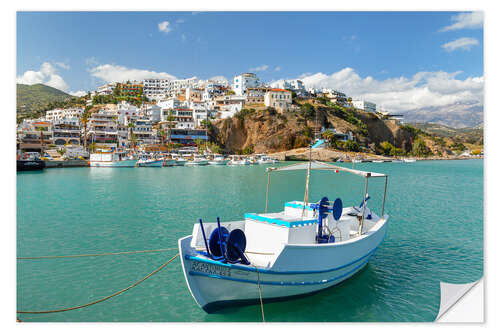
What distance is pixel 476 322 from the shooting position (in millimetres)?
4484

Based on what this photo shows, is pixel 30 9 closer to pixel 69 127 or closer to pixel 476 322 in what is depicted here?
pixel 476 322

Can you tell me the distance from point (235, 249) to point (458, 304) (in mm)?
3778

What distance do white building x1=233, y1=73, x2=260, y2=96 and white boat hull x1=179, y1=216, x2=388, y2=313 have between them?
73376mm

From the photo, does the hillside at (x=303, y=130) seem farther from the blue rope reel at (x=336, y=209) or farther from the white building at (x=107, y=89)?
the blue rope reel at (x=336, y=209)

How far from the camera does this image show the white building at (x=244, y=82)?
252ft

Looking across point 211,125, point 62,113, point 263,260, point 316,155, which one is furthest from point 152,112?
point 263,260

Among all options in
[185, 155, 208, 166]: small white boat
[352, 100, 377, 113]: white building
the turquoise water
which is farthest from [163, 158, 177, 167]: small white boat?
[352, 100, 377, 113]: white building

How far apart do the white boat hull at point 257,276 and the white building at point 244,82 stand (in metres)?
73.4

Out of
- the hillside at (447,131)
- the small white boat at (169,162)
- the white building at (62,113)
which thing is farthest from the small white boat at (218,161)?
the hillside at (447,131)

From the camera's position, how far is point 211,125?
62750 millimetres

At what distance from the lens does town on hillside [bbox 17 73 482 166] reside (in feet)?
178

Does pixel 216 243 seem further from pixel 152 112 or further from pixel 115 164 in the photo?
pixel 152 112
